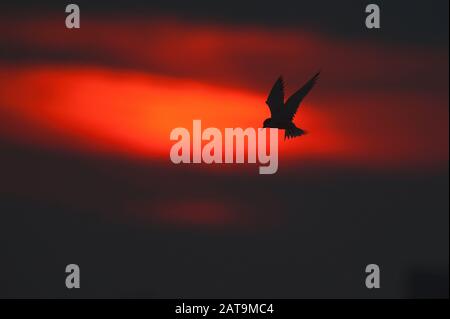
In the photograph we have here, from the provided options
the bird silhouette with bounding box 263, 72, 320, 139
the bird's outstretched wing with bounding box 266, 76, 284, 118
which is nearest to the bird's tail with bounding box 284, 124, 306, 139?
the bird silhouette with bounding box 263, 72, 320, 139

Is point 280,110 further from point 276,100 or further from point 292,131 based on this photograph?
point 292,131

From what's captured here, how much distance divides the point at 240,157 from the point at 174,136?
0.68m

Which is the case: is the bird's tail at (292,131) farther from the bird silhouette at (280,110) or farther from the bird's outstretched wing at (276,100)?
the bird's outstretched wing at (276,100)

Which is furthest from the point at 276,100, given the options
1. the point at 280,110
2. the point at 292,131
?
the point at 292,131

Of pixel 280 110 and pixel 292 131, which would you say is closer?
pixel 280 110

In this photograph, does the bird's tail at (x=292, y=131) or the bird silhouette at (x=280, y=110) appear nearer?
the bird silhouette at (x=280, y=110)

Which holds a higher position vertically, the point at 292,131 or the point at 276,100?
the point at 276,100

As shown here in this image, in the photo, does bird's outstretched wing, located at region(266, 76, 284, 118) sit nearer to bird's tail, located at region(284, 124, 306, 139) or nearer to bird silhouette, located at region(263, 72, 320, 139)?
bird silhouette, located at region(263, 72, 320, 139)

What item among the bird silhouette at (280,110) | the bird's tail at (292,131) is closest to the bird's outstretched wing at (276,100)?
the bird silhouette at (280,110)

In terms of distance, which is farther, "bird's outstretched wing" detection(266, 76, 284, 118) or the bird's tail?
the bird's tail

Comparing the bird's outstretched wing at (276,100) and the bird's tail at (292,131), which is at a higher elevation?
the bird's outstretched wing at (276,100)

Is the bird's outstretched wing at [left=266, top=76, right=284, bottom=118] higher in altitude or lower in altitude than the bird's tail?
higher
